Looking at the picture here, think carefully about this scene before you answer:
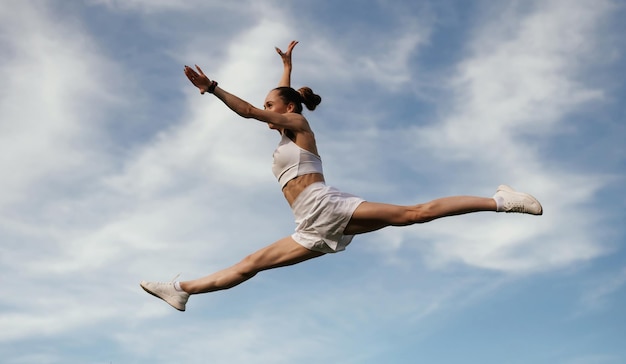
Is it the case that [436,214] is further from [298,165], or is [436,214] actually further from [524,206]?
[298,165]

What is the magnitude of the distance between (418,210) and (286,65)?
10.0 ft

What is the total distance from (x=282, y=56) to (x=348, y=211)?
113 inches

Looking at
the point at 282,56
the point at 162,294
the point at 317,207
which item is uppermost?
the point at 282,56

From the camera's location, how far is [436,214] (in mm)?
8023

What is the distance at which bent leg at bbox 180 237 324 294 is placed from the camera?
8477 mm

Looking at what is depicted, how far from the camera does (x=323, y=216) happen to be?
27.2ft

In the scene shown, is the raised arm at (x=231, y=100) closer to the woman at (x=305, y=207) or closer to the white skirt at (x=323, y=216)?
the woman at (x=305, y=207)

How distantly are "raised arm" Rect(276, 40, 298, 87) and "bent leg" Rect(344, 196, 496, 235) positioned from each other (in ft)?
7.64

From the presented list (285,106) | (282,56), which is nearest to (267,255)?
(285,106)

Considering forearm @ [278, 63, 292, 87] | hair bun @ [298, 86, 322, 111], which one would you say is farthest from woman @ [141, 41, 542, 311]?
forearm @ [278, 63, 292, 87]

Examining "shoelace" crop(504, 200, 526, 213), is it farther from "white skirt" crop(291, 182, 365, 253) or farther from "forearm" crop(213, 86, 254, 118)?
"forearm" crop(213, 86, 254, 118)

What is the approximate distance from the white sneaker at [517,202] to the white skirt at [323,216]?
Result: 4.82 feet

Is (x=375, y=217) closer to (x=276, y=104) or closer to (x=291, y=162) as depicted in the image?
(x=291, y=162)

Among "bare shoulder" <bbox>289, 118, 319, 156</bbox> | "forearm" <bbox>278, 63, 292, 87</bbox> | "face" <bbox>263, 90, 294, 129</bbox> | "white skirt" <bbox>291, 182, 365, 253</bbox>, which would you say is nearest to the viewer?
"white skirt" <bbox>291, 182, 365, 253</bbox>
